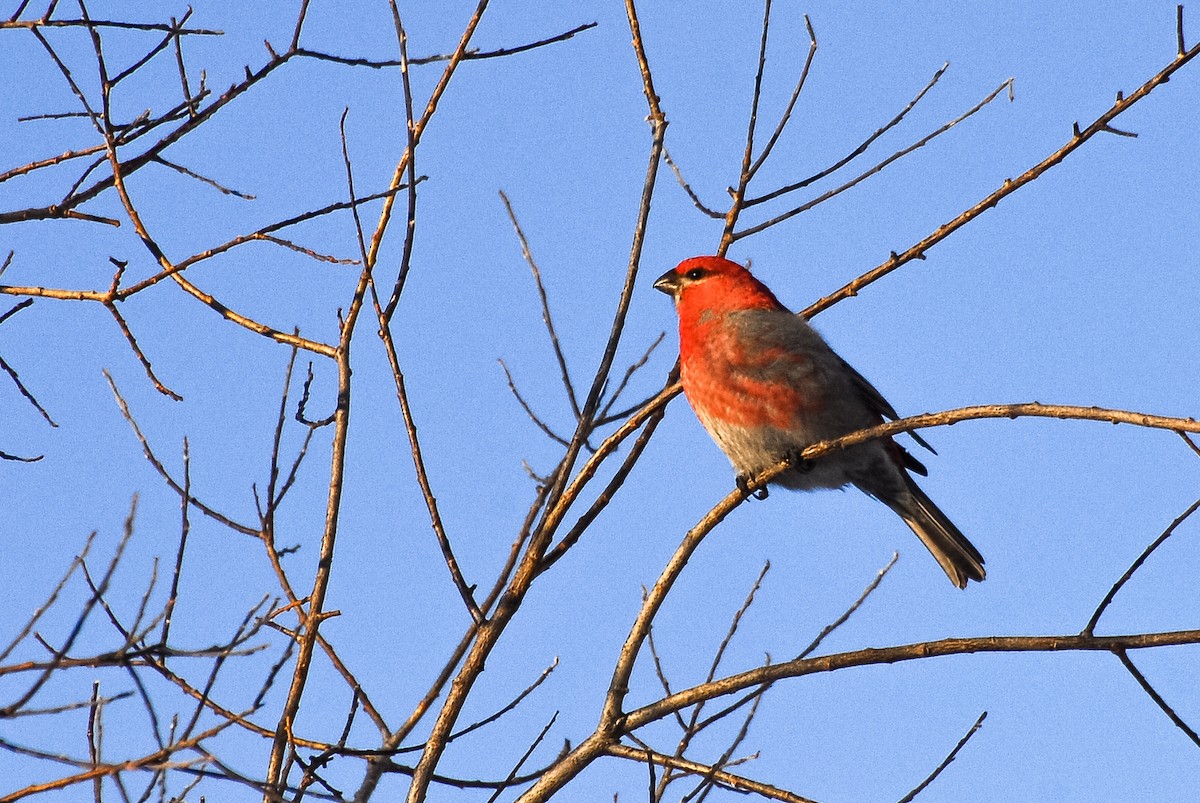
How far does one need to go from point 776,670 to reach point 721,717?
38cm

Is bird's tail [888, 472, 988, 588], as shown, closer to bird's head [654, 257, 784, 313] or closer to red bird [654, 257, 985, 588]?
red bird [654, 257, 985, 588]

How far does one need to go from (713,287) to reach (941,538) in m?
1.49

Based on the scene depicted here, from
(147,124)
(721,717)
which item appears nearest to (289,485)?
(147,124)

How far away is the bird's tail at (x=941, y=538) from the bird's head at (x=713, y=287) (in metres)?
1.04

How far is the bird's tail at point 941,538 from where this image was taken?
521 centimetres

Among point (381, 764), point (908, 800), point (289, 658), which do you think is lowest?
point (908, 800)

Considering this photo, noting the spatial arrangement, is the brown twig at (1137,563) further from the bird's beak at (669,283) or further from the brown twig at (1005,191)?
the bird's beak at (669,283)

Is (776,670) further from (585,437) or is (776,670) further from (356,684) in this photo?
(356,684)

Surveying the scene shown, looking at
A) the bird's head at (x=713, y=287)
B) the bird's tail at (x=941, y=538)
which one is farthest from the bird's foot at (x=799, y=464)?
the bird's head at (x=713, y=287)

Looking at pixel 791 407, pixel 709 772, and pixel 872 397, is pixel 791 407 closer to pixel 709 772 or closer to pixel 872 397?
pixel 872 397

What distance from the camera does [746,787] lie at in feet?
10.8

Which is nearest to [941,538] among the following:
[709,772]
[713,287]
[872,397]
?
[872,397]

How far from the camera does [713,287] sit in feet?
18.5

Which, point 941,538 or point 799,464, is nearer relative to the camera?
point 799,464
